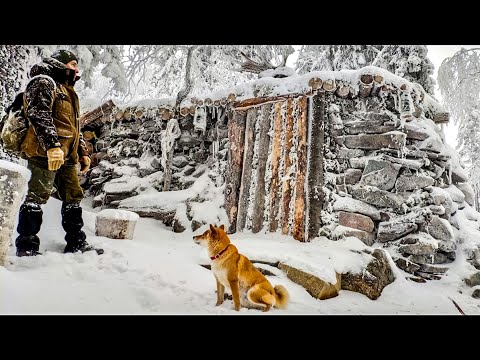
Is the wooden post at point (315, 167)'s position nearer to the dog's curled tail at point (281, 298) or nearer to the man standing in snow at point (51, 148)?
the dog's curled tail at point (281, 298)

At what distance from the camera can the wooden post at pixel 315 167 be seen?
13.9 feet

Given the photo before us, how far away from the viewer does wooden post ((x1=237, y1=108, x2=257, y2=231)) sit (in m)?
4.74

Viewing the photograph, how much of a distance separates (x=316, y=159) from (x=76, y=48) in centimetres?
557

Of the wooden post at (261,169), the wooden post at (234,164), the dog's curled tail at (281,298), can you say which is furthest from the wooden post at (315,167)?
the dog's curled tail at (281,298)

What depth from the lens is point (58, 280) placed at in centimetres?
221

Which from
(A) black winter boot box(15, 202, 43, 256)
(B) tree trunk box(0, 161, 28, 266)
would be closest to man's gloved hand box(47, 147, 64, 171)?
(B) tree trunk box(0, 161, 28, 266)

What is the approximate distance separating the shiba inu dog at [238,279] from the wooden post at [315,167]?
189cm

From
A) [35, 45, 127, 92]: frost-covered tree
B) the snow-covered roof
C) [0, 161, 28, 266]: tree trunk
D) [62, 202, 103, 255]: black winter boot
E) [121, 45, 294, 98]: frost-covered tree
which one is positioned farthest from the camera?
[121, 45, 294, 98]: frost-covered tree

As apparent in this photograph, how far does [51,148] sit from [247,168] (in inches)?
115

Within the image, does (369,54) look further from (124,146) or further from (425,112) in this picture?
(124,146)

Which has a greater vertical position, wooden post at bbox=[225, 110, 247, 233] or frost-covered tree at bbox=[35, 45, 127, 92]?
frost-covered tree at bbox=[35, 45, 127, 92]

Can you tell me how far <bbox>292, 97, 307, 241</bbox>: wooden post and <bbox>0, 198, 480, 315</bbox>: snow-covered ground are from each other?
0.20 metres

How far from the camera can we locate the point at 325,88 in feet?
14.7

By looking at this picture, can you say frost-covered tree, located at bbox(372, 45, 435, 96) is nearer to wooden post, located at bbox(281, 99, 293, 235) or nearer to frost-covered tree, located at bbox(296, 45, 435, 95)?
frost-covered tree, located at bbox(296, 45, 435, 95)
